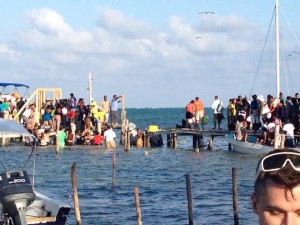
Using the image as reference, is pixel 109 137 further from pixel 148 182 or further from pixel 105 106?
pixel 148 182

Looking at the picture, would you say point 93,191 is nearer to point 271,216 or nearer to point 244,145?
point 244,145

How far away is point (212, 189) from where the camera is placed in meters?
30.6

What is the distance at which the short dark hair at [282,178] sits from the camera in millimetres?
2520

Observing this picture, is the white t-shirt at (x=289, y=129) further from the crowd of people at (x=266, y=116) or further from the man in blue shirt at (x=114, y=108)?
the man in blue shirt at (x=114, y=108)

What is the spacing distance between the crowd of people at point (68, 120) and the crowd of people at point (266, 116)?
8414 mm

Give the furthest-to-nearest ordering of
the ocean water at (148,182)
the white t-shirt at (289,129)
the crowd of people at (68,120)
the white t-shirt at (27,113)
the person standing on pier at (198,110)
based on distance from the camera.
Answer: the white t-shirt at (27,113), the crowd of people at (68,120), the person standing on pier at (198,110), the white t-shirt at (289,129), the ocean water at (148,182)

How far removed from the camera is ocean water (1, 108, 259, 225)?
78.7 ft

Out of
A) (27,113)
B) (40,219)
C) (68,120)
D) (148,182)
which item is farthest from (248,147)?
(40,219)

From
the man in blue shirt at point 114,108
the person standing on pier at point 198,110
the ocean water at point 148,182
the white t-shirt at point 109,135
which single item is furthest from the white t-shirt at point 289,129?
the man in blue shirt at point 114,108

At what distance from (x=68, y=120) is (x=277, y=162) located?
4458 centimetres

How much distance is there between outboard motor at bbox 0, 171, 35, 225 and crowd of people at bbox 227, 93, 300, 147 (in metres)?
21.7

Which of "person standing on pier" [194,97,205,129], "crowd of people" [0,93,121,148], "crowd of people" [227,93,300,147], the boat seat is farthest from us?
"crowd of people" [0,93,121,148]

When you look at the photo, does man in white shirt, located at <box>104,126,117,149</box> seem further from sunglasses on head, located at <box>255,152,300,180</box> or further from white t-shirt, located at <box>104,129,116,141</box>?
sunglasses on head, located at <box>255,152,300,180</box>

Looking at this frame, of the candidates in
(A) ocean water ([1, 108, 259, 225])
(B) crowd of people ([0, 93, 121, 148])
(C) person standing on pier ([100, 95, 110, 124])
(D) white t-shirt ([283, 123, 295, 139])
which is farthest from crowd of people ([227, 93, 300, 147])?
(C) person standing on pier ([100, 95, 110, 124])
